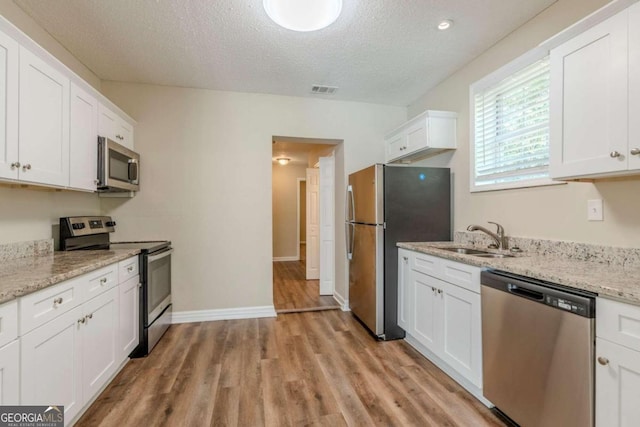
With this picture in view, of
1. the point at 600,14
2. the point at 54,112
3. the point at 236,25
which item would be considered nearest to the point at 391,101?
the point at 236,25

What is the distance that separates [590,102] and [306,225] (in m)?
4.55

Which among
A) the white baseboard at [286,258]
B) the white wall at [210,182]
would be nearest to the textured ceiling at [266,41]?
the white wall at [210,182]

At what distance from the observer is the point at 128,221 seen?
3.19 m

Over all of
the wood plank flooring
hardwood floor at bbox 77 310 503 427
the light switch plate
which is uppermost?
the light switch plate

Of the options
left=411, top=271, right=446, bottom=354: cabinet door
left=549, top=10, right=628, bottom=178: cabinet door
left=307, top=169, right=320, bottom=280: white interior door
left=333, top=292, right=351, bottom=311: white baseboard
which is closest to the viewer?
left=549, top=10, right=628, bottom=178: cabinet door

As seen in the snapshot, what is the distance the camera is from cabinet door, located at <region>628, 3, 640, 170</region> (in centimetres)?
133

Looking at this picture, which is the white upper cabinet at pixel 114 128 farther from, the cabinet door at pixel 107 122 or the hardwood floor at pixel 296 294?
the hardwood floor at pixel 296 294

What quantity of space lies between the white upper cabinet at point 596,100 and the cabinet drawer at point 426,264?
3.14ft

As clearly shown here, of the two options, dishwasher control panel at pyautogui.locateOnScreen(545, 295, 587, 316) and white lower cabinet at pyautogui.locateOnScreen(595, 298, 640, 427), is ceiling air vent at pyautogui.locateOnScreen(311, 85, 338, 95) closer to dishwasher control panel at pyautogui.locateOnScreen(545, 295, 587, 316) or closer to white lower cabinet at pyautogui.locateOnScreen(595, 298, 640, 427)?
dishwasher control panel at pyautogui.locateOnScreen(545, 295, 587, 316)

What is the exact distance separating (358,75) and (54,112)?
2522 millimetres

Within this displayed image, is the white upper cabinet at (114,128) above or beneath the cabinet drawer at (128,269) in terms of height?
above

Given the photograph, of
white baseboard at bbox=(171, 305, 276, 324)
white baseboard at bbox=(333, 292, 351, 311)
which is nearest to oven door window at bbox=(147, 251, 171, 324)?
white baseboard at bbox=(171, 305, 276, 324)

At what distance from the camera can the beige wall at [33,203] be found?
196cm

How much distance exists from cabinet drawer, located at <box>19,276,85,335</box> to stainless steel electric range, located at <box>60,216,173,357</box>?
892mm
